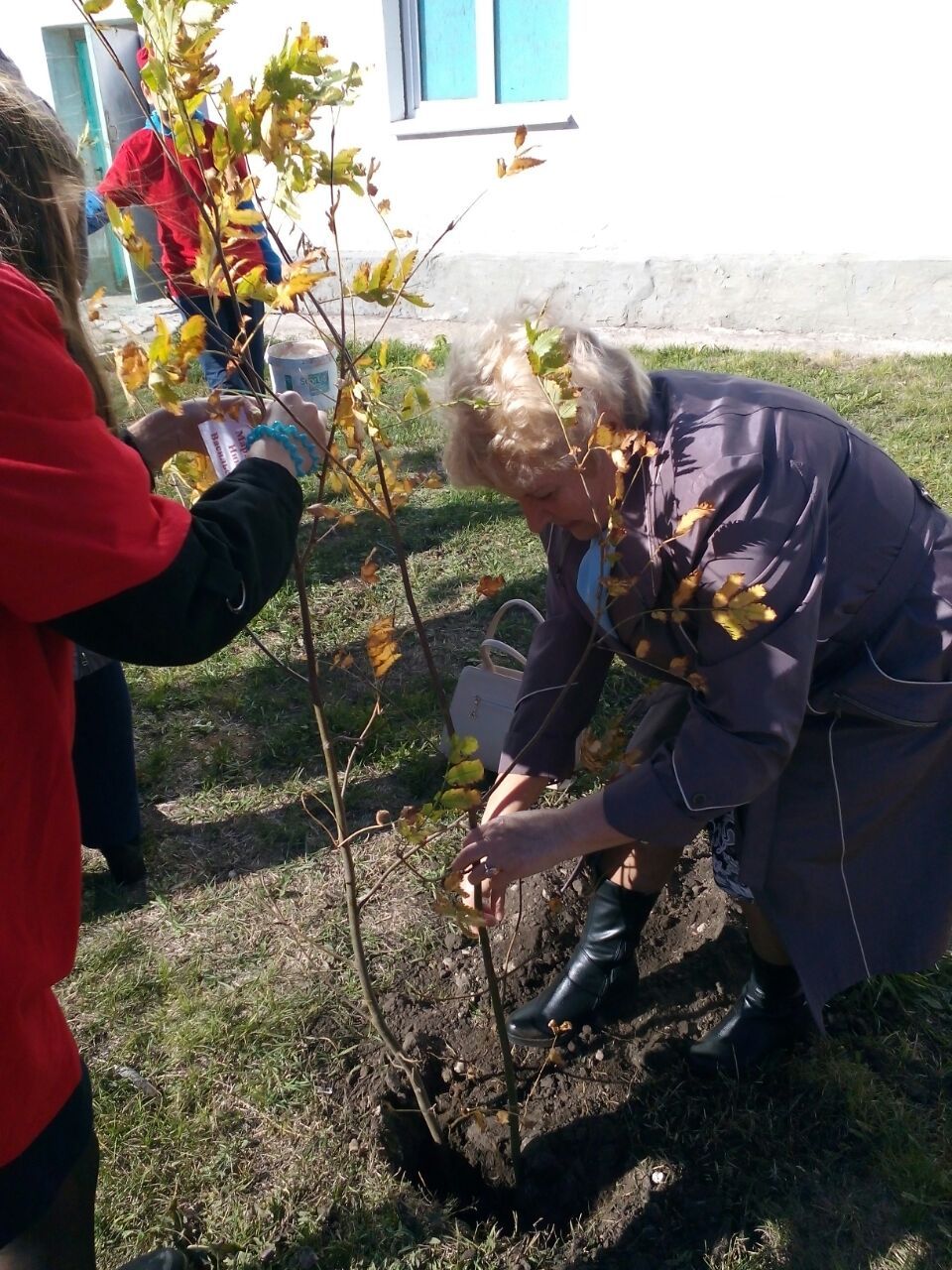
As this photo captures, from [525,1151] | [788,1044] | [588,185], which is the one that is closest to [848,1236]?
[788,1044]

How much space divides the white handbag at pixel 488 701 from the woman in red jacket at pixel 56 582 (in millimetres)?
1513

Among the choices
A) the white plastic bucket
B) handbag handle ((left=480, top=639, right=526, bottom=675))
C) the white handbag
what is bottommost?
the white handbag

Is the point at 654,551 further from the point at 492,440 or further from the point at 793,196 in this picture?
the point at 793,196

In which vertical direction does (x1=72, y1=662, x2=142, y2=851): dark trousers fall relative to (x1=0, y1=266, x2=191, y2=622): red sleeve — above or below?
below

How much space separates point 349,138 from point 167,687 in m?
5.52

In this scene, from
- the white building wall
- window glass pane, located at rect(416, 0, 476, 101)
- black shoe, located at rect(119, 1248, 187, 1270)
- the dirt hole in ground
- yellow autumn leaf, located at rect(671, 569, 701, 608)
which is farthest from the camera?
window glass pane, located at rect(416, 0, 476, 101)

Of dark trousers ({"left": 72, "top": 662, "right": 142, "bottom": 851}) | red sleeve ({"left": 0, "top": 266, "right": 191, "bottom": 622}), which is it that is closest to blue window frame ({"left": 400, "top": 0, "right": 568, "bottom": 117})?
dark trousers ({"left": 72, "top": 662, "right": 142, "bottom": 851})

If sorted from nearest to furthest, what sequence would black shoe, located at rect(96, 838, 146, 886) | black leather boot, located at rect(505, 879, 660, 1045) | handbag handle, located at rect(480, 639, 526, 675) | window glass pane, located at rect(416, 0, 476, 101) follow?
black leather boot, located at rect(505, 879, 660, 1045), black shoe, located at rect(96, 838, 146, 886), handbag handle, located at rect(480, 639, 526, 675), window glass pane, located at rect(416, 0, 476, 101)

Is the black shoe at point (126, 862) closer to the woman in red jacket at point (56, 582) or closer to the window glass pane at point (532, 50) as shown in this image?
the woman in red jacket at point (56, 582)

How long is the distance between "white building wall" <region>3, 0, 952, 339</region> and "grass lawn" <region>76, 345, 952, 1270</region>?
4716 millimetres

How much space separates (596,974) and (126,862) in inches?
48.0

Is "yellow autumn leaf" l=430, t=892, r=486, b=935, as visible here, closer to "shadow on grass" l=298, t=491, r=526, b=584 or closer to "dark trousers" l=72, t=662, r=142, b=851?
"dark trousers" l=72, t=662, r=142, b=851

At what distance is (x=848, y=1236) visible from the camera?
175 centimetres

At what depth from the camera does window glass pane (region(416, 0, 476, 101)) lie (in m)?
7.07
